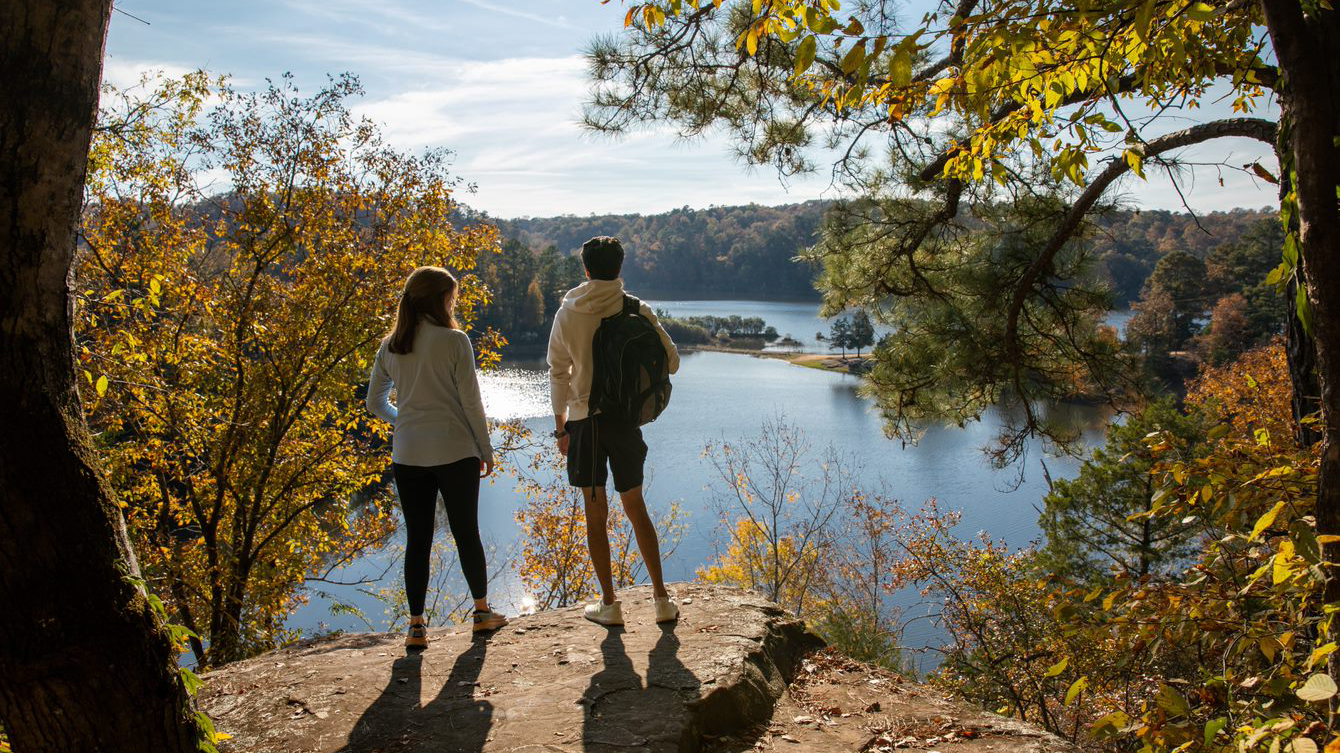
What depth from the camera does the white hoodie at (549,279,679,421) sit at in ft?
10.0

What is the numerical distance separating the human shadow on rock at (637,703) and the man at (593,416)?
32 cm

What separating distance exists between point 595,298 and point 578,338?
0.16 m

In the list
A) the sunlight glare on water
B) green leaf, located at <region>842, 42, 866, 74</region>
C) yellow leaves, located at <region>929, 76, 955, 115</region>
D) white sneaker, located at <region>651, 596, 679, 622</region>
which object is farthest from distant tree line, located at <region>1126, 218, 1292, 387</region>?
green leaf, located at <region>842, 42, 866, 74</region>

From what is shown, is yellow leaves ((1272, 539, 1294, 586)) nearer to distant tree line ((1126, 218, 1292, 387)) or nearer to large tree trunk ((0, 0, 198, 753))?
large tree trunk ((0, 0, 198, 753))

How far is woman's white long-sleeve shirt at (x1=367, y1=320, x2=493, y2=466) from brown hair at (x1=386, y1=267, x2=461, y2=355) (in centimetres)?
3

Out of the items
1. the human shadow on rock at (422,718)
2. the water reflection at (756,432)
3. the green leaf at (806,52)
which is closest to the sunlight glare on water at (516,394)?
the water reflection at (756,432)

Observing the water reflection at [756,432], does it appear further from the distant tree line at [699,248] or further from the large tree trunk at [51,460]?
the distant tree line at [699,248]

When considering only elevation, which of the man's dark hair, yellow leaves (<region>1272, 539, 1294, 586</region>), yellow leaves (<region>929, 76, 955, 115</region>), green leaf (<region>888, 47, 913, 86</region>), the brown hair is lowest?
yellow leaves (<region>1272, 539, 1294, 586</region>)

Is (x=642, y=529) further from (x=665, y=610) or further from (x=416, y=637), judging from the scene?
(x=416, y=637)

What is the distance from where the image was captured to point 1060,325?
510 centimetres

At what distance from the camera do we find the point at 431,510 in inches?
123

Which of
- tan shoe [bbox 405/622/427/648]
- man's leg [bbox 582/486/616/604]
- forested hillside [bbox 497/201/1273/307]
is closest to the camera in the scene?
man's leg [bbox 582/486/616/604]

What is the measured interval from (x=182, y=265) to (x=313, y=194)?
52.1 inches

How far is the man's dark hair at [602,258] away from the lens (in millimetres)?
3033
